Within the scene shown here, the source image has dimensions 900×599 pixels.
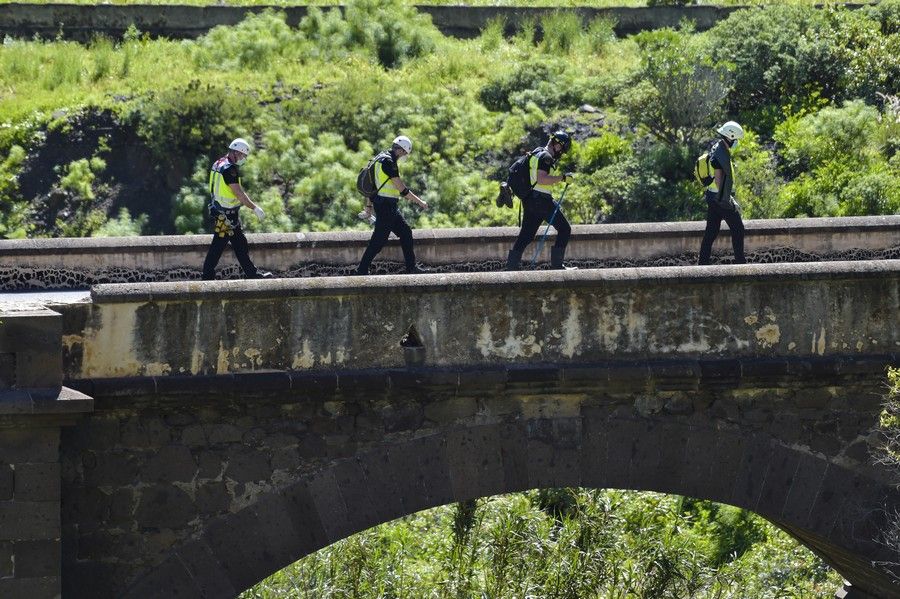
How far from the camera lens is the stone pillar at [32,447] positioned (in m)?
12.3

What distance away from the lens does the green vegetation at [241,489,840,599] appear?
1860 cm

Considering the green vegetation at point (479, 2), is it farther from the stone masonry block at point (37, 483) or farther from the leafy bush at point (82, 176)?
the stone masonry block at point (37, 483)

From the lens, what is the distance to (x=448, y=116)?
2730 centimetres

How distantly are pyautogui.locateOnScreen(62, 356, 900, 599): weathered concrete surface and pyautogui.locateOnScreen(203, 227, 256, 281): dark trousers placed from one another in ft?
6.63

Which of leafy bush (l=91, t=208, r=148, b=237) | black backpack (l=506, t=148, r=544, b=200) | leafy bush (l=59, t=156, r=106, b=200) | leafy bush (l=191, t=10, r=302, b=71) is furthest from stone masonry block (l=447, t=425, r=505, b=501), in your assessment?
leafy bush (l=191, t=10, r=302, b=71)

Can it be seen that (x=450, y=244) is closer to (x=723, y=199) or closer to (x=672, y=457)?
(x=723, y=199)

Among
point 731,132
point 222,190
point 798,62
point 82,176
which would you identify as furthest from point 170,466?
point 798,62

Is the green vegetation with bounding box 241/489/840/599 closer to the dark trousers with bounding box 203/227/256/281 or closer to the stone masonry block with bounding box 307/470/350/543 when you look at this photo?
the dark trousers with bounding box 203/227/256/281

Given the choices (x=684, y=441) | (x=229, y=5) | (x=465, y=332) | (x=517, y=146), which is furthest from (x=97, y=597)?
(x=229, y=5)

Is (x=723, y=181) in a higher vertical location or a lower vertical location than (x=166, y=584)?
higher

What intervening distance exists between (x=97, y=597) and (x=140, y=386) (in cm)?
152

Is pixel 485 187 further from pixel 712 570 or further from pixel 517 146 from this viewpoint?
pixel 712 570

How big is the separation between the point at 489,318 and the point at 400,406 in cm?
88

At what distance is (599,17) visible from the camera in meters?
30.9
